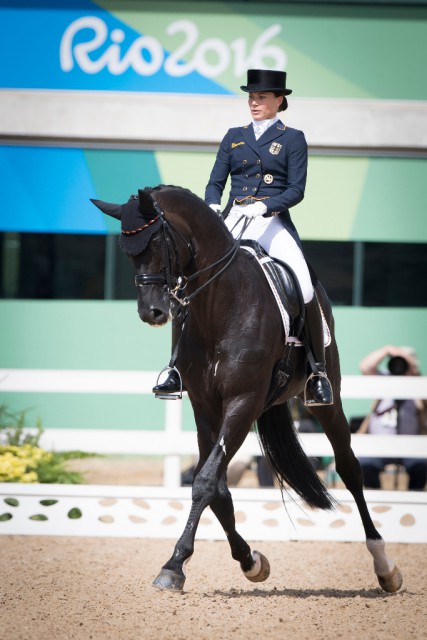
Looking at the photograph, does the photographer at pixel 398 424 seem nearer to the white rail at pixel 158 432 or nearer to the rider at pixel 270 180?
the white rail at pixel 158 432

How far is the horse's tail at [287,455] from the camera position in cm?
706

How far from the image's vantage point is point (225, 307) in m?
6.00

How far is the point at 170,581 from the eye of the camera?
18.7 feet

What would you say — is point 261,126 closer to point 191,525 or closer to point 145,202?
point 145,202

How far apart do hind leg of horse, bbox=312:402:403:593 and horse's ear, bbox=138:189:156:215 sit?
2.09 metres

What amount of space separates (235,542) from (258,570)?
0.30m

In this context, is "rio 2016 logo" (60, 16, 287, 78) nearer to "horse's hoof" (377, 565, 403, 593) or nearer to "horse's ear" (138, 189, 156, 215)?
"horse's hoof" (377, 565, 403, 593)

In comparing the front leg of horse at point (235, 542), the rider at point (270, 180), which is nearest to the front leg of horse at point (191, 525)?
the front leg of horse at point (235, 542)

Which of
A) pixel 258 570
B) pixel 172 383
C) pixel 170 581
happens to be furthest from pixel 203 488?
pixel 258 570

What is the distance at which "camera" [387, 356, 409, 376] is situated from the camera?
10547mm

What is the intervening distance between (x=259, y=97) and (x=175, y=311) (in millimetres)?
1723

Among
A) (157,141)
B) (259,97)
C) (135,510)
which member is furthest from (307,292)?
(157,141)

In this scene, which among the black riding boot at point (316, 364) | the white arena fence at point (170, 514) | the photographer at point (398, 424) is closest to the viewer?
the black riding boot at point (316, 364)

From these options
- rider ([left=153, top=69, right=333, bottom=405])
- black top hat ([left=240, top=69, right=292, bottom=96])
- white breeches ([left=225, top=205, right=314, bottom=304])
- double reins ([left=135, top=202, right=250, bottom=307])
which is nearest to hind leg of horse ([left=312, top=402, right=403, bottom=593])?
rider ([left=153, top=69, right=333, bottom=405])
